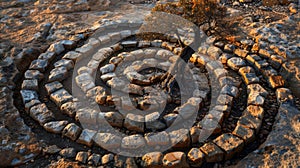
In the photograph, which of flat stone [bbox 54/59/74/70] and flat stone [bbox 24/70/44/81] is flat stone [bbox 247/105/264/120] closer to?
flat stone [bbox 54/59/74/70]

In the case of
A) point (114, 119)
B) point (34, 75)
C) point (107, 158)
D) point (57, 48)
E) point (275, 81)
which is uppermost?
point (57, 48)

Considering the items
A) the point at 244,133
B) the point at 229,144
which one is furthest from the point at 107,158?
the point at 244,133

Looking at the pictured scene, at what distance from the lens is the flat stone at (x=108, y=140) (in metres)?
6.13

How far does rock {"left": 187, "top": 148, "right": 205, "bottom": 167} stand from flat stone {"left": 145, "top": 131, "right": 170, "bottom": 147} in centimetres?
52

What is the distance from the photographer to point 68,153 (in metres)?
6.03

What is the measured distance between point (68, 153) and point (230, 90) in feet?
11.6

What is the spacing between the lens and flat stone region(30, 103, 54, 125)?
671 centimetres

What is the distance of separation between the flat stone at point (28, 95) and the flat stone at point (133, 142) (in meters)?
2.38

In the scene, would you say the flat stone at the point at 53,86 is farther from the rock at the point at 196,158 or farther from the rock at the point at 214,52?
the rock at the point at 214,52

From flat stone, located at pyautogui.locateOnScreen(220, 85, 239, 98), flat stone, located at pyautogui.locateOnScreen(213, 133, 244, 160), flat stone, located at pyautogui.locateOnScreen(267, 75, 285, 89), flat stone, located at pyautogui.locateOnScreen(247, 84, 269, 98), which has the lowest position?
flat stone, located at pyautogui.locateOnScreen(213, 133, 244, 160)

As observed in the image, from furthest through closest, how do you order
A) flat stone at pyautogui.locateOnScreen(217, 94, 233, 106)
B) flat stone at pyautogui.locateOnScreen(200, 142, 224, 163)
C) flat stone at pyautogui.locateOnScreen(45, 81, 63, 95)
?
flat stone at pyautogui.locateOnScreen(45, 81, 63, 95)
flat stone at pyautogui.locateOnScreen(217, 94, 233, 106)
flat stone at pyautogui.locateOnScreen(200, 142, 224, 163)

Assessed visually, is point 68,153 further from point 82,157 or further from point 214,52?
point 214,52

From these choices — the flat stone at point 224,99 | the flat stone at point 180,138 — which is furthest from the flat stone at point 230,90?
the flat stone at point 180,138

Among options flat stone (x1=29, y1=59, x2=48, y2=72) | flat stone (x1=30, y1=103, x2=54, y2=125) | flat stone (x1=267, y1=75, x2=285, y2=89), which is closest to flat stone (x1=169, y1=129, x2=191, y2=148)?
flat stone (x1=267, y1=75, x2=285, y2=89)
